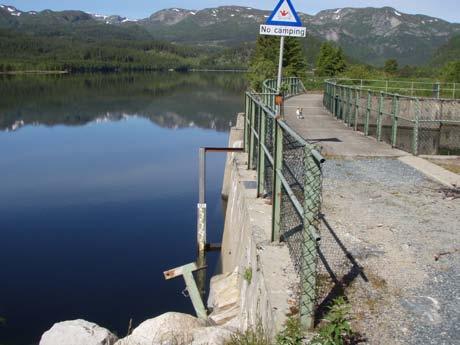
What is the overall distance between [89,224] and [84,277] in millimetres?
4452

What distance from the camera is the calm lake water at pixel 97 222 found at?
12641 millimetres

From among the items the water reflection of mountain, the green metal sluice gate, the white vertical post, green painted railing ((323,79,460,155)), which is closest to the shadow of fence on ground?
the green metal sluice gate

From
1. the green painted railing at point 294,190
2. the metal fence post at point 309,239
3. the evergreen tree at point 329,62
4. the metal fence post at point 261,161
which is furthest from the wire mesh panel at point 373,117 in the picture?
the evergreen tree at point 329,62

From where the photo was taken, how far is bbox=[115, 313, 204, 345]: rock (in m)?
6.47

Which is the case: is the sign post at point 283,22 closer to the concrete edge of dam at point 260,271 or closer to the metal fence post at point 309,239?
the concrete edge of dam at point 260,271

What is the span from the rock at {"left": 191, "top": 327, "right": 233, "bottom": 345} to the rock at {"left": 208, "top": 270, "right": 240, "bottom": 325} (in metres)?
1.33

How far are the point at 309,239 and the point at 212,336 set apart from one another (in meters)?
2.02

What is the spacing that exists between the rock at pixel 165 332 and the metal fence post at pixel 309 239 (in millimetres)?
2203

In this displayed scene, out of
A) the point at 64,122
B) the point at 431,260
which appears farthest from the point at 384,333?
the point at 64,122

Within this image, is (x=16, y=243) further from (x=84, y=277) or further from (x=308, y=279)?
(x=308, y=279)

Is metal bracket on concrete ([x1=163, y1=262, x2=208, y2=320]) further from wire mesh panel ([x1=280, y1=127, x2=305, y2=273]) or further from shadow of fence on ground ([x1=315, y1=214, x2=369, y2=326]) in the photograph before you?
wire mesh panel ([x1=280, y1=127, x2=305, y2=273])

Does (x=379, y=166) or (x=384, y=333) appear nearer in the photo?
(x=384, y=333)

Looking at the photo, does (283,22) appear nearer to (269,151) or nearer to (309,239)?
(269,151)

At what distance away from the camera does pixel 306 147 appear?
4461mm
